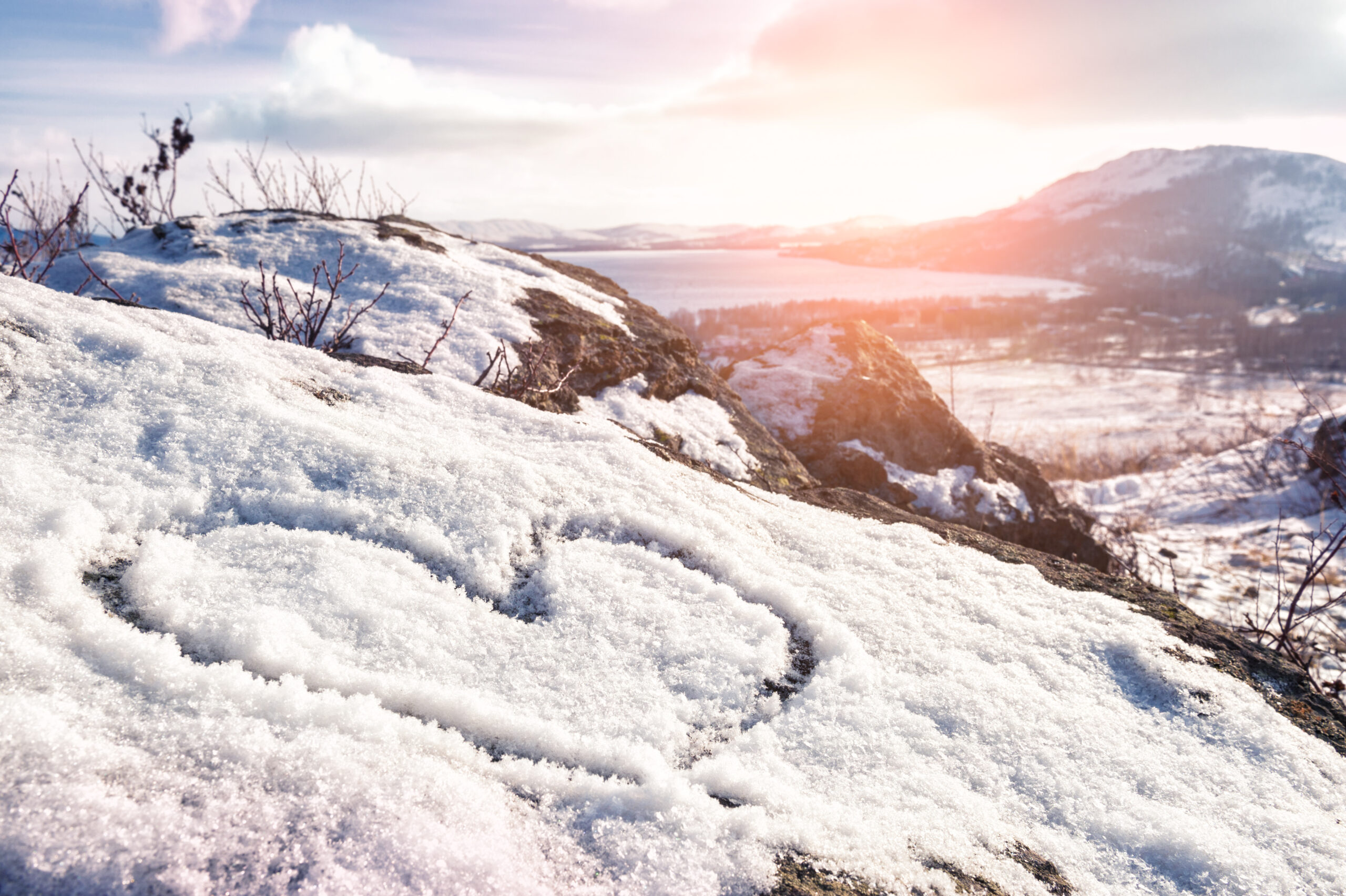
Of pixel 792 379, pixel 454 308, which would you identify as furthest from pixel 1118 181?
pixel 454 308

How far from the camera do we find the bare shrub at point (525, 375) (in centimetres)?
382

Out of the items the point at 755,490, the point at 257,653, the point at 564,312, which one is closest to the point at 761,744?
the point at 257,653

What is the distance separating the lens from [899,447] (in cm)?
569

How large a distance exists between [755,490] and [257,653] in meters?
2.42

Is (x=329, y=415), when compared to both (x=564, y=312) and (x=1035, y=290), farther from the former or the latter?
(x=1035, y=290)

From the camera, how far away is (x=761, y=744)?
5.37 feet

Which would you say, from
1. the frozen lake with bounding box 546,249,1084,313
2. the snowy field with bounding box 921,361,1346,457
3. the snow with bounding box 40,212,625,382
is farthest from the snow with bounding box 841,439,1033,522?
the frozen lake with bounding box 546,249,1084,313

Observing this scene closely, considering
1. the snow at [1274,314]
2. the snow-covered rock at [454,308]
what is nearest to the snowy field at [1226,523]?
the snow-covered rock at [454,308]

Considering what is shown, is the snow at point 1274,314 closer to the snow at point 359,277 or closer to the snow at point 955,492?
the snow at point 955,492

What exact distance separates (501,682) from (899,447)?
4782 millimetres

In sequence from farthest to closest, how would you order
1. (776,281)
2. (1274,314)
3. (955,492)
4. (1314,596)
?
(776,281)
(1274,314)
(1314,596)
(955,492)

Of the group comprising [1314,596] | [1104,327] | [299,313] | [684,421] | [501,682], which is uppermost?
[1104,327]

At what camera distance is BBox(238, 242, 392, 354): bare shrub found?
12.7ft

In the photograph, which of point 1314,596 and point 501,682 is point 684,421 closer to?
point 501,682
